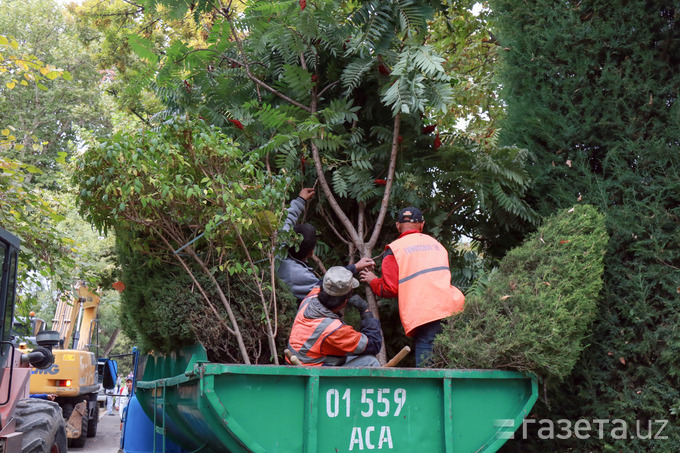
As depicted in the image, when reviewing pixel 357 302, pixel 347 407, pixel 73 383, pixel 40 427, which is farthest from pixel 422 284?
pixel 73 383

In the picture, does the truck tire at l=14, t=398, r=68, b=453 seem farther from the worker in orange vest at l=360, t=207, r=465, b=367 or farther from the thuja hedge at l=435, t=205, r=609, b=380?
the thuja hedge at l=435, t=205, r=609, b=380

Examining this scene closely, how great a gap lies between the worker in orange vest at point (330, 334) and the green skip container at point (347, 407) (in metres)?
0.70

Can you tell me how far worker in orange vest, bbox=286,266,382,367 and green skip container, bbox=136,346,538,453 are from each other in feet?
2.29

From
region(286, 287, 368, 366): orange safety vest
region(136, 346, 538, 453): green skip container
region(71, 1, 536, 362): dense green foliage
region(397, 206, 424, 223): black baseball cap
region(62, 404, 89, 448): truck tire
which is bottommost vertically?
region(62, 404, 89, 448): truck tire

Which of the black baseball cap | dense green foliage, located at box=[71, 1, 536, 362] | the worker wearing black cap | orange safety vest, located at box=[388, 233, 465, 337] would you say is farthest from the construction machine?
the black baseball cap

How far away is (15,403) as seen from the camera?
18.9 ft

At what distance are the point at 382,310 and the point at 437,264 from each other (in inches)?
51.9

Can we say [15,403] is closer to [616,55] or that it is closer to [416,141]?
[416,141]

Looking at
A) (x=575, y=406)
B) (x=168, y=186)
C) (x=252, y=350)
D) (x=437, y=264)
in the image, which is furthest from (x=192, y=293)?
(x=575, y=406)

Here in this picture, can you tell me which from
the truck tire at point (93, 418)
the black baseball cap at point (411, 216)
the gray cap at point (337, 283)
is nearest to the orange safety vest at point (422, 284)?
the black baseball cap at point (411, 216)

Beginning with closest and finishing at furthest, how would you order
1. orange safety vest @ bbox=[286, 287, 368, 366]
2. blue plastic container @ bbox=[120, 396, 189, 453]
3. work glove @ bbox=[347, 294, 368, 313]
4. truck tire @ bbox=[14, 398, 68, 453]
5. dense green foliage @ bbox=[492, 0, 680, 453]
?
orange safety vest @ bbox=[286, 287, 368, 366], dense green foliage @ bbox=[492, 0, 680, 453], work glove @ bbox=[347, 294, 368, 313], truck tire @ bbox=[14, 398, 68, 453], blue plastic container @ bbox=[120, 396, 189, 453]

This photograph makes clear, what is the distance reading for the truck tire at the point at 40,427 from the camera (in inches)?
247

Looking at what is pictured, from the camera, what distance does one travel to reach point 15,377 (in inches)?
231

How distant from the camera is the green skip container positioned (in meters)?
3.77
